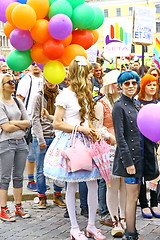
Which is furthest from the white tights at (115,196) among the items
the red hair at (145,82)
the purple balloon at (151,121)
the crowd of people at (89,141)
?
the red hair at (145,82)

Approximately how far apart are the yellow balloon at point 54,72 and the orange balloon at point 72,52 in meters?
0.12

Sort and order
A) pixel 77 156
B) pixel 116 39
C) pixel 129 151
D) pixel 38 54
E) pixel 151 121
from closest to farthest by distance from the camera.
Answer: pixel 151 121
pixel 129 151
pixel 77 156
pixel 38 54
pixel 116 39

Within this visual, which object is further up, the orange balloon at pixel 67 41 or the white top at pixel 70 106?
the orange balloon at pixel 67 41

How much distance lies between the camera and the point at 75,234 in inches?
193

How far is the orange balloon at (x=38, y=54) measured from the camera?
5.62 meters

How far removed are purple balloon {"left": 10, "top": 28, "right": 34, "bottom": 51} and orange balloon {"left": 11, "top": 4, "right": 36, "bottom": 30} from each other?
0.33ft

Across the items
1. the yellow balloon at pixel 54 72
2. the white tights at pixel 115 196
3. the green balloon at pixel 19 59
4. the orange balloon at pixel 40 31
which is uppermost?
the orange balloon at pixel 40 31

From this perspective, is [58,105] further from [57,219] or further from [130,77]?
[57,219]

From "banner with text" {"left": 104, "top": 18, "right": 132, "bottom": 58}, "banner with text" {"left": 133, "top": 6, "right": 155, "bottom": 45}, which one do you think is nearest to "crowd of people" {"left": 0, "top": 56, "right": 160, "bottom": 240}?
"banner with text" {"left": 133, "top": 6, "right": 155, "bottom": 45}

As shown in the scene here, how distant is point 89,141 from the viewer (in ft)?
16.2

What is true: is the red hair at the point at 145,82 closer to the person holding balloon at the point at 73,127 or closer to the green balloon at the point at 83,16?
the green balloon at the point at 83,16

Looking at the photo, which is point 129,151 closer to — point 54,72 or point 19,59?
point 54,72

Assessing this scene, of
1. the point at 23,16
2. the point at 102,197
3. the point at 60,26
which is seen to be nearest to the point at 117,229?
the point at 102,197

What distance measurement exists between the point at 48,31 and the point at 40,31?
11 centimetres
